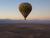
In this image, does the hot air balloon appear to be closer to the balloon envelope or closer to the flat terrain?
the balloon envelope

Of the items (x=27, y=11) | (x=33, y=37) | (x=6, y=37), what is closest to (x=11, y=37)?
(x=6, y=37)

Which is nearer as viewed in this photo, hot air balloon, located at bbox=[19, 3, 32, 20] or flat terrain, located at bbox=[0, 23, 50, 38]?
hot air balloon, located at bbox=[19, 3, 32, 20]

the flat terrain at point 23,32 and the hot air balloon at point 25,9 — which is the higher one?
the hot air balloon at point 25,9

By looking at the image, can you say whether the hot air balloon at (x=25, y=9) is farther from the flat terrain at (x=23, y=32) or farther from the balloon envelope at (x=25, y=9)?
the flat terrain at (x=23, y=32)

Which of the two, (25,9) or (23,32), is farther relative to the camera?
(23,32)

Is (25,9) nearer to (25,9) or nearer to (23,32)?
(25,9)

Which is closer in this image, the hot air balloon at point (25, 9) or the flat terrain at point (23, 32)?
the hot air balloon at point (25, 9)

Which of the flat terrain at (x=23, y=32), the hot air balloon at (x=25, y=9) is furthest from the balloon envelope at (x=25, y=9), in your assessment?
the flat terrain at (x=23, y=32)

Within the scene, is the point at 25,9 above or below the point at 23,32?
→ above

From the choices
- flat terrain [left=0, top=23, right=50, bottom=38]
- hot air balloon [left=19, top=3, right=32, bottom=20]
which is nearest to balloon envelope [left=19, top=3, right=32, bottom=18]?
hot air balloon [left=19, top=3, right=32, bottom=20]

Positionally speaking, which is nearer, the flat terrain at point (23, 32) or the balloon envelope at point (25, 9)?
the balloon envelope at point (25, 9)

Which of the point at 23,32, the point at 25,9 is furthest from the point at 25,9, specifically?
the point at 23,32
